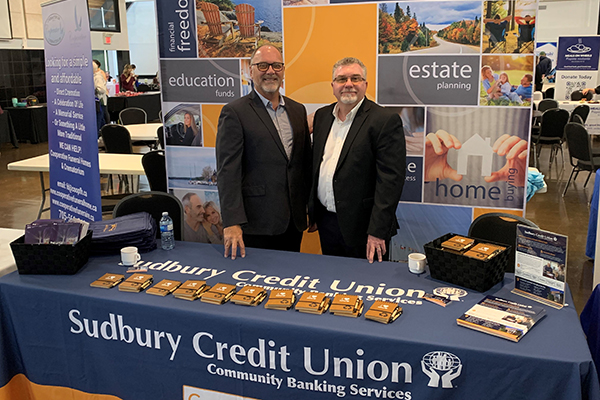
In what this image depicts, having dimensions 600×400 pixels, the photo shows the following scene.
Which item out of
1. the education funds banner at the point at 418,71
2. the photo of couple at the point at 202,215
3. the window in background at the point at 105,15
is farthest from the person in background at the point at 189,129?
the window in background at the point at 105,15

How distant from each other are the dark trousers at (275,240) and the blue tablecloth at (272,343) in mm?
302

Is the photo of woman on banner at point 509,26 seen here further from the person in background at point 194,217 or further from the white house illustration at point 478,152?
the person in background at point 194,217

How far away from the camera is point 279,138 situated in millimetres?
2746

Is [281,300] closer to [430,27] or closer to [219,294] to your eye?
[219,294]

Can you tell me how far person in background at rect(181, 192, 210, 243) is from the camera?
12.5 ft

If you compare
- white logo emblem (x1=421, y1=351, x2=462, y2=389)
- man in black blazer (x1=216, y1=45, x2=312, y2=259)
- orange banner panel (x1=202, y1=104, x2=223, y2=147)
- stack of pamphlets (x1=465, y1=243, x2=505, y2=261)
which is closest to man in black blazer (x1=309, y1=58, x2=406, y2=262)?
man in black blazer (x1=216, y1=45, x2=312, y2=259)

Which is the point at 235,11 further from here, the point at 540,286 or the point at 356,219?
the point at 540,286

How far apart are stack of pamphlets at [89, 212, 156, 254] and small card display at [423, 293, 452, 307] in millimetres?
1370

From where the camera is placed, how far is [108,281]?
88.4 inches

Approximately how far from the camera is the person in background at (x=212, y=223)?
380 centimetres

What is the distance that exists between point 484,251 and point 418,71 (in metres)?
1.44

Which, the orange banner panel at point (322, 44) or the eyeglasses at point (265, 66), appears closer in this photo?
the eyeglasses at point (265, 66)

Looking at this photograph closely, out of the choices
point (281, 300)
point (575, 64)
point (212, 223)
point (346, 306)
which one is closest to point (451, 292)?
point (346, 306)

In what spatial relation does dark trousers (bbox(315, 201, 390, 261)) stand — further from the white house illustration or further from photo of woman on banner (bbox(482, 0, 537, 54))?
photo of woman on banner (bbox(482, 0, 537, 54))
